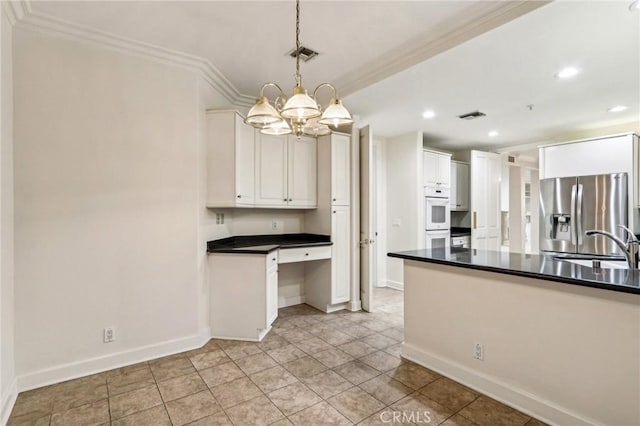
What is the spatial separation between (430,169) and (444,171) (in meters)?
0.38

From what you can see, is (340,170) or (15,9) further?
(340,170)

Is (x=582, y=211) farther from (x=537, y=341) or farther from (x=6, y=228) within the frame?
(x=6, y=228)

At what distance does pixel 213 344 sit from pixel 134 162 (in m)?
1.83

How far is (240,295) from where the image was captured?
3096 mm

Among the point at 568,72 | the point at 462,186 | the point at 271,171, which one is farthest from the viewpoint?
the point at 462,186

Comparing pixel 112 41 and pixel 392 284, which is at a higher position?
pixel 112 41

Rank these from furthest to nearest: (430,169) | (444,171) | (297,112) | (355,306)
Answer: (444,171), (430,169), (355,306), (297,112)

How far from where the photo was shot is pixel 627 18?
210 cm

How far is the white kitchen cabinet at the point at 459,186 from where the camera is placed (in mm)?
5676

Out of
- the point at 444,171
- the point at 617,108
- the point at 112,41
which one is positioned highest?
the point at 112,41

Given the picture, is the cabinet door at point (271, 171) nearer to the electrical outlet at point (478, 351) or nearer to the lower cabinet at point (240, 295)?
the lower cabinet at point (240, 295)

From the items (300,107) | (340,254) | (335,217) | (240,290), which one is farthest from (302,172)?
(300,107)

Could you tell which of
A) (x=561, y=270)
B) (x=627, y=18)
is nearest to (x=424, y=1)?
(x=627, y=18)

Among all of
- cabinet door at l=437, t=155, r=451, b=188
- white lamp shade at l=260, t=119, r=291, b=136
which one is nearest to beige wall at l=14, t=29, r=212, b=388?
white lamp shade at l=260, t=119, r=291, b=136
